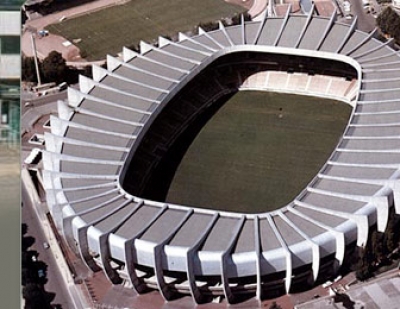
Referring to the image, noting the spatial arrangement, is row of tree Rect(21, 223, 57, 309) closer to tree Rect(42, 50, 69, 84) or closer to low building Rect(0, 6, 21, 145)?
low building Rect(0, 6, 21, 145)

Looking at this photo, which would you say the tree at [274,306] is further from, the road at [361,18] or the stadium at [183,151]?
the road at [361,18]

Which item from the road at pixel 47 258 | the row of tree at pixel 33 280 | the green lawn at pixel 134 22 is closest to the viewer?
the row of tree at pixel 33 280

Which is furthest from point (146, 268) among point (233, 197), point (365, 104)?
point (365, 104)

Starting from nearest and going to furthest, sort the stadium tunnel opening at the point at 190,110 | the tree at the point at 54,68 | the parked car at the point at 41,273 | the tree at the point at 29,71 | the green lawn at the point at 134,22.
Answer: the parked car at the point at 41,273, the stadium tunnel opening at the point at 190,110, the tree at the point at 54,68, the tree at the point at 29,71, the green lawn at the point at 134,22

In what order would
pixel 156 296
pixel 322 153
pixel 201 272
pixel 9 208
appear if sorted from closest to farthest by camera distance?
pixel 9 208 < pixel 201 272 < pixel 156 296 < pixel 322 153

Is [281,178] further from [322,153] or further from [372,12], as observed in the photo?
[372,12]

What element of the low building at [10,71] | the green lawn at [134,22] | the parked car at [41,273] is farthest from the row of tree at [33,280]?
the green lawn at [134,22]

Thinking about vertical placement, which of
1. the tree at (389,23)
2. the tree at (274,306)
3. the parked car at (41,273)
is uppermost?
the tree at (389,23)

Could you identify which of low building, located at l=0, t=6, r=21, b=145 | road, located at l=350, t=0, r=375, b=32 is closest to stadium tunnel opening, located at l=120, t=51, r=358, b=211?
road, located at l=350, t=0, r=375, b=32
